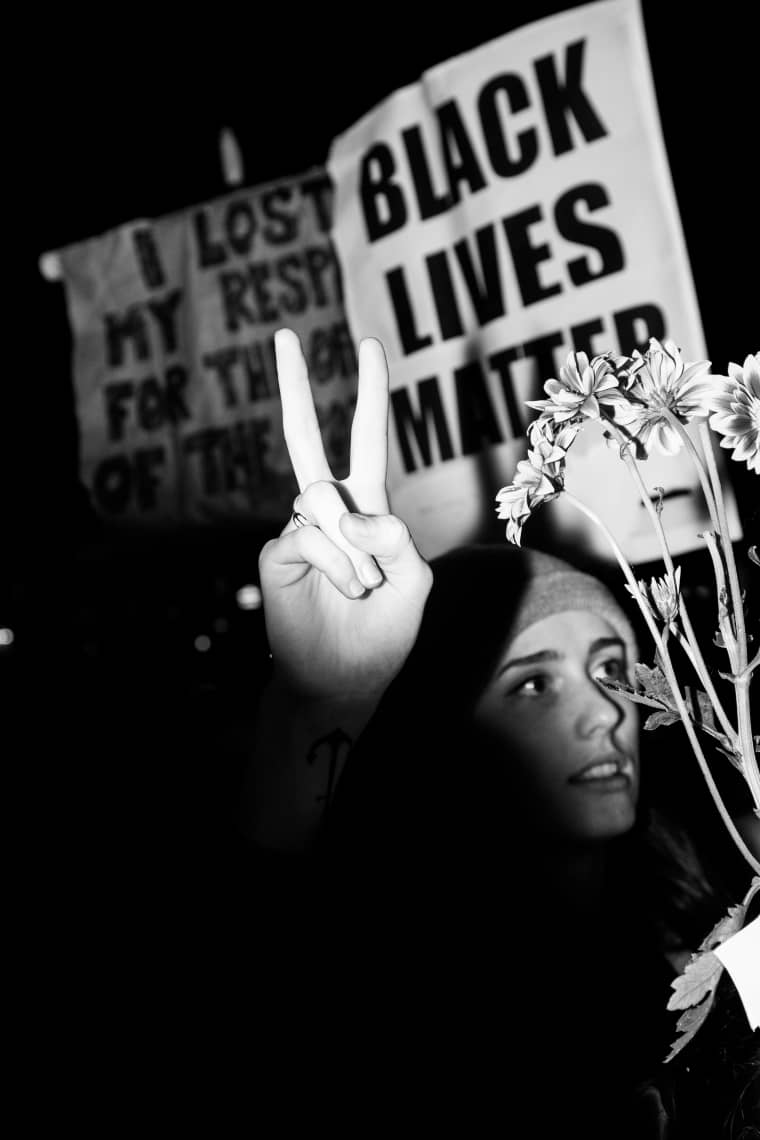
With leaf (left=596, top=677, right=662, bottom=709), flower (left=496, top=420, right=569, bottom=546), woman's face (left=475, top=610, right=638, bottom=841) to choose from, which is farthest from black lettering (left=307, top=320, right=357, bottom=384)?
leaf (left=596, top=677, right=662, bottom=709)

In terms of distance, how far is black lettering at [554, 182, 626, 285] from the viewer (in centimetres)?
174

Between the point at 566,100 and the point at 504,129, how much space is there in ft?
0.41

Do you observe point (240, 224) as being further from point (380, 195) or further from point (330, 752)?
point (330, 752)

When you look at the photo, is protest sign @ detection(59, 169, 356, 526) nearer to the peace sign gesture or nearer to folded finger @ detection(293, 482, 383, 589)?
the peace sign gesture

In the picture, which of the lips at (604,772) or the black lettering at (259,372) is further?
the black lettering at (259,372)

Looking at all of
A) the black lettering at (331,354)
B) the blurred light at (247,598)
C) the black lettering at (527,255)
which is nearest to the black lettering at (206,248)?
the black lettering at (331,354)

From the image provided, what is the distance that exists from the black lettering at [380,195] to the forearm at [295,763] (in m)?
1.13

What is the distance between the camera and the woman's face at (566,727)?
1.55 metres

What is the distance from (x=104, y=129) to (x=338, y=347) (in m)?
1.14

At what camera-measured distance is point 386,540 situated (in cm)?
97

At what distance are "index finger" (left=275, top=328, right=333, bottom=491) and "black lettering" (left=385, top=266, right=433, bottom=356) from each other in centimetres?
92

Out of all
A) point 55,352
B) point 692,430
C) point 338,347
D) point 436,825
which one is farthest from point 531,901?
point 55,352

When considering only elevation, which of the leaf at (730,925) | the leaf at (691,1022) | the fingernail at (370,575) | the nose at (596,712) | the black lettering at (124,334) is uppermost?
the black lettering at (124,334)

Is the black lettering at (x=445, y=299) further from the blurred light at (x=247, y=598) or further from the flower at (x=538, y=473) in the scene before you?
the blurred light at (x=247, y=598)
